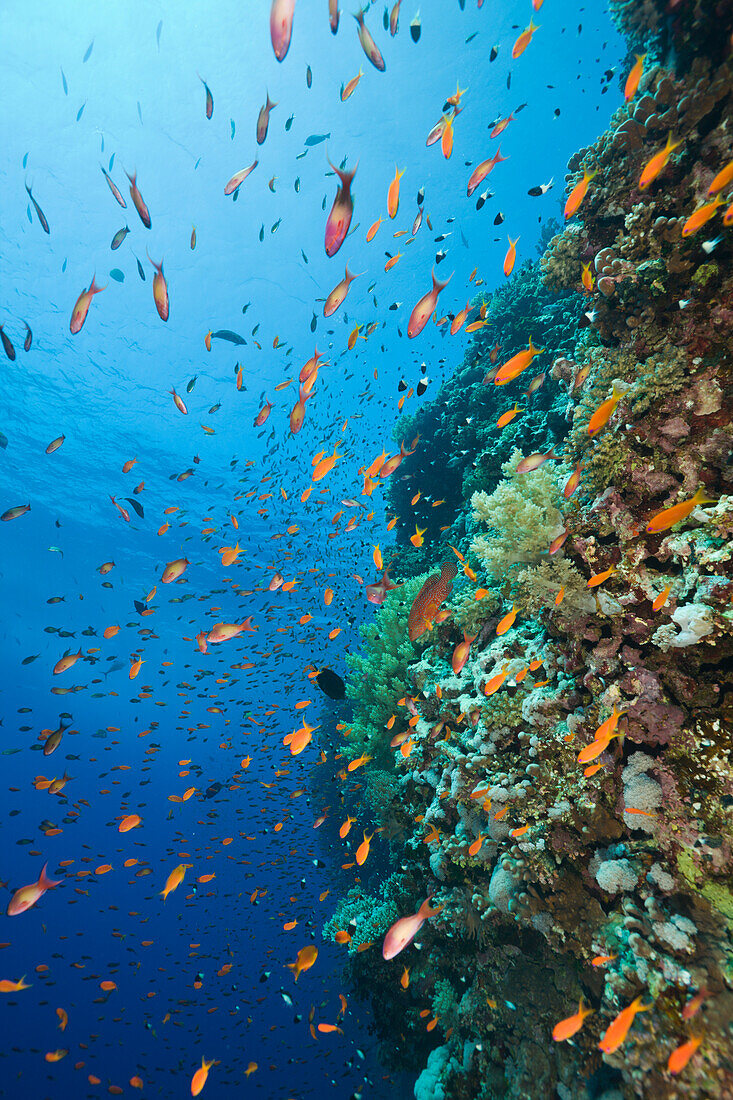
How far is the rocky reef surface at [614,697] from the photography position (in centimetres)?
272

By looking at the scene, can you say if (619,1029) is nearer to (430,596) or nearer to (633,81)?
(430,596)

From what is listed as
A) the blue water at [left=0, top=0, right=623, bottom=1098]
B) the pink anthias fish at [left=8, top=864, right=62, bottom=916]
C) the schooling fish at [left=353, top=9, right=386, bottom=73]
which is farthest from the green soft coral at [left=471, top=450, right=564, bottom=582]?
the pink anthias fish at [left=8, top=864, right=62, bottom=916]

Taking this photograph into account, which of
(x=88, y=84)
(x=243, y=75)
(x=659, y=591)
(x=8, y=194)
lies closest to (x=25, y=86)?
(x=88, y=84)

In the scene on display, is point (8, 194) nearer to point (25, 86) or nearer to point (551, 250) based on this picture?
point (25, 86)

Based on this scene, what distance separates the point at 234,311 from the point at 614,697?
27.2 m

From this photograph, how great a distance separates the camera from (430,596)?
203 inches

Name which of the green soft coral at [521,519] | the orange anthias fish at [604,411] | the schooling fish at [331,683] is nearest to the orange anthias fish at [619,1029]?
the schooling fish at [331,683]

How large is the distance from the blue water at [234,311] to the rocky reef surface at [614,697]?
9.54 ft

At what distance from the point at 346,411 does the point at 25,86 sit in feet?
60.7

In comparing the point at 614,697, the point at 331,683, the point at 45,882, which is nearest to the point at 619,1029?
the point at 614,697

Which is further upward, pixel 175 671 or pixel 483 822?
pixel 483 822

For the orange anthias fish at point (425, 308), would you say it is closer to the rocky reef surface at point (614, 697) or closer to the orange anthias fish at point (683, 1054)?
the rocky reef surface at point (614, 697)

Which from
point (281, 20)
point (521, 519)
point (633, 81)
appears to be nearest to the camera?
point (281, 20)

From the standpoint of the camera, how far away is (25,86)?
633 inches
